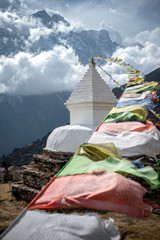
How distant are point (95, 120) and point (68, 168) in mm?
6088

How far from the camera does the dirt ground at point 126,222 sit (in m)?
4.54

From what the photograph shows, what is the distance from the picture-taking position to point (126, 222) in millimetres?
5648

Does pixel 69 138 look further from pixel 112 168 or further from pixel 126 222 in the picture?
pixel 112 168

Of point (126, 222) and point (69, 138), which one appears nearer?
point (126, 222)

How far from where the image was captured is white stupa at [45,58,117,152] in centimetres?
862

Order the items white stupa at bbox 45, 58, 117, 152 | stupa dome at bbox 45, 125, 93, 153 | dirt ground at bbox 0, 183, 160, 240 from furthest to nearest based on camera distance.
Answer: white stupa at bbox 45, 58, 117, 152 < stupa dome at bbox 45, 125, 93, 153 < dirt ground at bbox 0, 183, 160, 240

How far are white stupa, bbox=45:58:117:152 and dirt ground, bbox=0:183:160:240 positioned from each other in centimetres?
273

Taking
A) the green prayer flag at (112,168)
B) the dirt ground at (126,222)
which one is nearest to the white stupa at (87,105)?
the dirt ground at (126,222)

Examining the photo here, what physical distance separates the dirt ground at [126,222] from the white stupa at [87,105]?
2732 millimetres

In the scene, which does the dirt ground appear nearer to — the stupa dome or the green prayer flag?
the green prayer flag

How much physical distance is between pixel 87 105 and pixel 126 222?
521 cm

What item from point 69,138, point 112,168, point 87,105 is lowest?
point 69,138

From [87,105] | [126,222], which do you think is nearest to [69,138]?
[87,105]

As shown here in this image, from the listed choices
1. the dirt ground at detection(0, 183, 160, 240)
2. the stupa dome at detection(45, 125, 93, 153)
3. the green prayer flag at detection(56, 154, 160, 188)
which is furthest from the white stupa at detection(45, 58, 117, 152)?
the green prayer flag at detection(56, 154, 160, 188)
